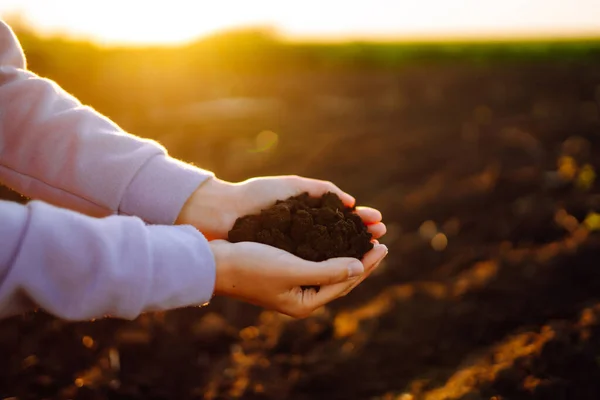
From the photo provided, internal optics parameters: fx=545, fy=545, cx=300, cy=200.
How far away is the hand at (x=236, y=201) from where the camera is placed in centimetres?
200

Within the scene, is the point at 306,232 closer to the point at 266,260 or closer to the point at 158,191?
the point at 266,260

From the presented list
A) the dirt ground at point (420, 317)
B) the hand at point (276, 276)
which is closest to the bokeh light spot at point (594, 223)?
the dirt ground at point (420, 317)

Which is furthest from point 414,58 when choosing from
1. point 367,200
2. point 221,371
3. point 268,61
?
point 221,371

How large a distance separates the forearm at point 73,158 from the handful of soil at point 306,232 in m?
0.27

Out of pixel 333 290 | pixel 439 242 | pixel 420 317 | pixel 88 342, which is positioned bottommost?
pixel 88 342

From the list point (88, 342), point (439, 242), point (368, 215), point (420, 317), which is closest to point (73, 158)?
point (368, 215)

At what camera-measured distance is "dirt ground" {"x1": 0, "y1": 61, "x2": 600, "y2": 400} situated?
231cm

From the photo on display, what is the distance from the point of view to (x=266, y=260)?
5.17 ft

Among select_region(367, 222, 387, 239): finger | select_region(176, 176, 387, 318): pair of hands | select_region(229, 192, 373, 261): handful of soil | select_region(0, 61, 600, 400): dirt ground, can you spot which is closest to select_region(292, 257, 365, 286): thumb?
select_region(176, 176, 387, 318): pair of hands

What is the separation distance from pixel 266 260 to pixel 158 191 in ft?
1.66

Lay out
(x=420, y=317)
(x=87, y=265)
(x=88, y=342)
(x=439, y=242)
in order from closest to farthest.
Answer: (x=87, y=265)
(x=88, y=342)
(x=420, y=317)
(x=439, y=242)

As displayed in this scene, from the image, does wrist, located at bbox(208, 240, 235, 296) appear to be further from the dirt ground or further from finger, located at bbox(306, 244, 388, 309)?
the dirt ground

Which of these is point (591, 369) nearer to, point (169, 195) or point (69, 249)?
point (169, 195)

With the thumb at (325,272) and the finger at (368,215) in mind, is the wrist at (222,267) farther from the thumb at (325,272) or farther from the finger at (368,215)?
the finger at (368,215)
